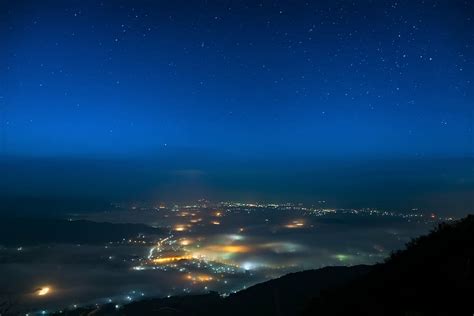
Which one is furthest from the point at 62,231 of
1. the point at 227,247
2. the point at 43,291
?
the point at 43,291

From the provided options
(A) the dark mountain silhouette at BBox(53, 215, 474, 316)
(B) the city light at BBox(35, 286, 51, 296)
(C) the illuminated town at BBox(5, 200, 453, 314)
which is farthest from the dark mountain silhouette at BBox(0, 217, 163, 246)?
(A) the dark mountain silhouette at BBox(53, 215, 474, 316)

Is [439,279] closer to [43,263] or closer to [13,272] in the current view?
[13,272]

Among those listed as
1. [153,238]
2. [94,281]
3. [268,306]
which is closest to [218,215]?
[153,238]

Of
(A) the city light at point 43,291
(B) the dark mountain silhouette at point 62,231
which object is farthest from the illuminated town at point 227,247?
(B) the dark mountain silhouette at point 62,231

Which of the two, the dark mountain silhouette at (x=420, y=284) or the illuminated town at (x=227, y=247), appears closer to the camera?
the dark mountain silhouette at (x=420, y=284)

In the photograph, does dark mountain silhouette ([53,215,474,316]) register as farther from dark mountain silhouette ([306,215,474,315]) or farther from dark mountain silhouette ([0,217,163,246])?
dark mountain silhouette ([0,217,163,246])

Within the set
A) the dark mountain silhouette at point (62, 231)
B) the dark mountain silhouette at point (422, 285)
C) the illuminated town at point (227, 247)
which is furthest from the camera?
the dark mountain silhouette at point (62, 231)

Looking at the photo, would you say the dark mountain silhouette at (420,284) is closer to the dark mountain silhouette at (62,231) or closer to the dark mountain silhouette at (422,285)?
the dark mountain silhouette at (422,285)

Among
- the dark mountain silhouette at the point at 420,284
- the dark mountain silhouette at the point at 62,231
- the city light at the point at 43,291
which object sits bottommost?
the city light at the point at 43,291
